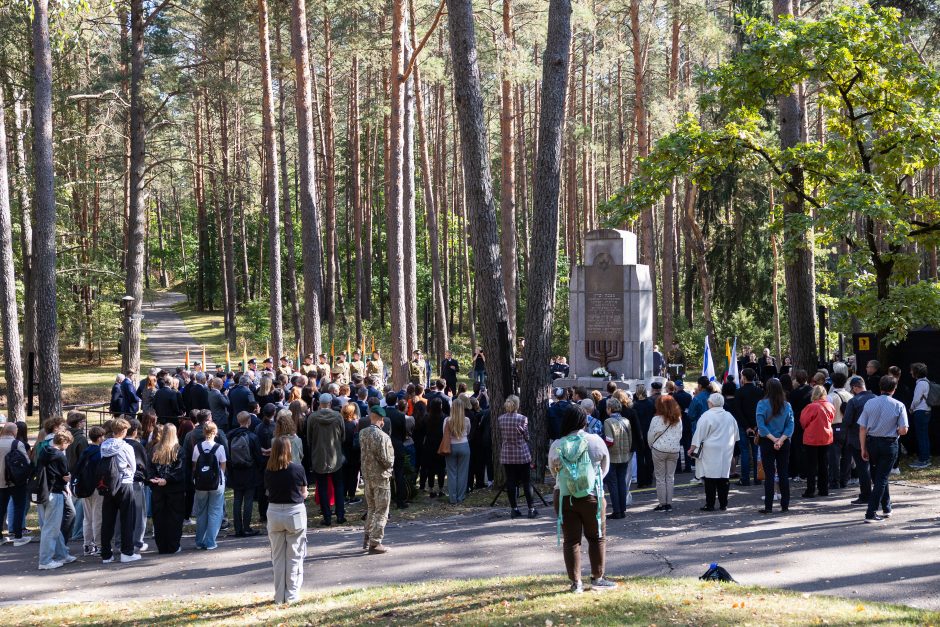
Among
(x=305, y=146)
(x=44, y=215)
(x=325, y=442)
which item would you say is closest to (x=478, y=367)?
(x=305, y=146)

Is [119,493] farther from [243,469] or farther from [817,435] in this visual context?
[817,435]

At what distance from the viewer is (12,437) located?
35.9 feet

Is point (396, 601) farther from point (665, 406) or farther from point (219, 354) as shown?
point (219, 354)

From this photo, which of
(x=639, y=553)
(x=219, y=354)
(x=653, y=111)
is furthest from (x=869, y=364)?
(x=219, y=354)

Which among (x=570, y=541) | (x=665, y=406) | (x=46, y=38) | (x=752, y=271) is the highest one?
(x=46, y=38)

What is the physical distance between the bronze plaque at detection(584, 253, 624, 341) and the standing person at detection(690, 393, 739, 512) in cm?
973

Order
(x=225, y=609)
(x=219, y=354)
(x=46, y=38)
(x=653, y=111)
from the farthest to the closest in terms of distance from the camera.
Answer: (x=219, y=354)
(x=653, y=111)
(x=46, y=38)
(x=225, y=609)

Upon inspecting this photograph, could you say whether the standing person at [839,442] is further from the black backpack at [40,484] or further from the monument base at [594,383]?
the black backpack at [40,484]

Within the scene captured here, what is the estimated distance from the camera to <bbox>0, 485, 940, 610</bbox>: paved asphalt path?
841 centimetres

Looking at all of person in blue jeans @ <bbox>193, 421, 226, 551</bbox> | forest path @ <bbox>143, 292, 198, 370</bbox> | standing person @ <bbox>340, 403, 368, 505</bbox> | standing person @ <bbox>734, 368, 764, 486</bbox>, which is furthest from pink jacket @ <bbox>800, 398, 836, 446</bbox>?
forest path @ <bbox>143, 292, 198, 370</bbox>

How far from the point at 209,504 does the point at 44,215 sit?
8.04 meters

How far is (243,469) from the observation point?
1098 centimetres

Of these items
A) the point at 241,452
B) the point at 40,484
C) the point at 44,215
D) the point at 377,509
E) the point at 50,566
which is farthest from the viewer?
the point at 44,215

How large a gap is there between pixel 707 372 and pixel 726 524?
8662 mm
